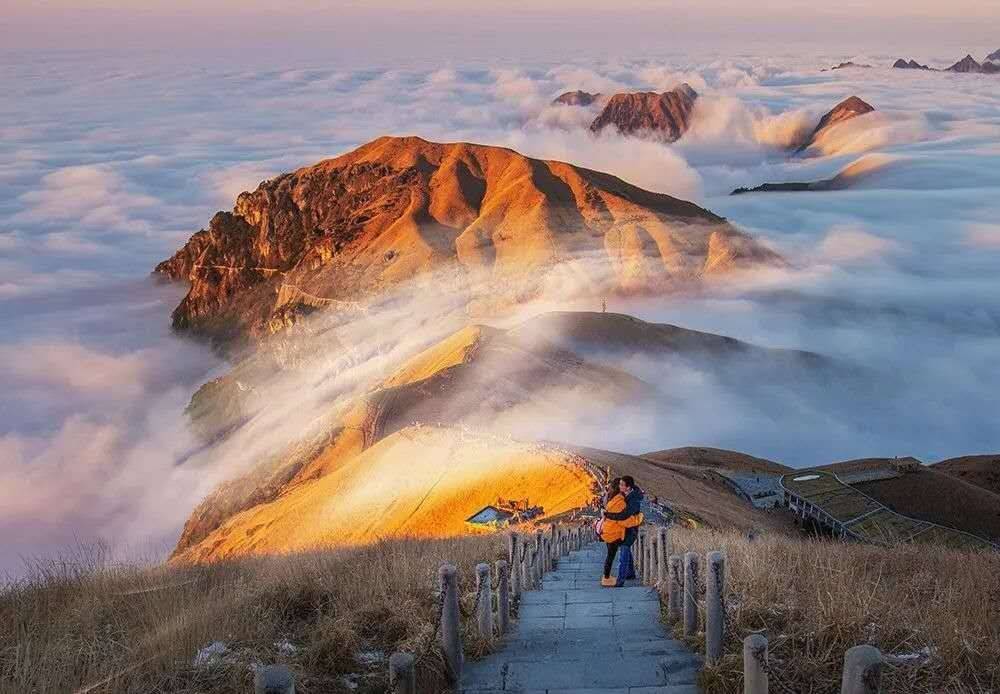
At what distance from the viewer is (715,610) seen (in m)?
6.32

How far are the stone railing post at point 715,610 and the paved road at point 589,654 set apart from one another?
0.25m

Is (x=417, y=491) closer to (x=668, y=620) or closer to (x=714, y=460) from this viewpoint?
(x=668, y=620)

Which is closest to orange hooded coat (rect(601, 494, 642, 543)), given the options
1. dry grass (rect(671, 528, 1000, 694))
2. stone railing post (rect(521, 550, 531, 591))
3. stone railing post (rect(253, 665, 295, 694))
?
stone railing post (rect(521, 550, 531, 591))

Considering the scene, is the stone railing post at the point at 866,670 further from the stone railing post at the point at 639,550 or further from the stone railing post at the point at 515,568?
the stone railing post at the point at 639,550

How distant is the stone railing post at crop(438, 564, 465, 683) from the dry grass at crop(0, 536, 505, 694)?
0.13 m

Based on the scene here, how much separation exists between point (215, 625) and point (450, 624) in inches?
66.6

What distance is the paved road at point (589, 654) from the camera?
6.40 metres

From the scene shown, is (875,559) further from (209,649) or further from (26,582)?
(26,582)

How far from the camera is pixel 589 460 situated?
37.2 m

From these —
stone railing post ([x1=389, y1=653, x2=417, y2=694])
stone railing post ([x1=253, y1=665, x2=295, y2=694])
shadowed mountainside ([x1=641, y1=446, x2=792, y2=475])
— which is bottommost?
shadowed mountainside ([x1=641, y1=446, x2=792, y2=475])

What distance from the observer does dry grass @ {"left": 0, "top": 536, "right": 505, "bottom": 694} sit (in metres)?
5.85

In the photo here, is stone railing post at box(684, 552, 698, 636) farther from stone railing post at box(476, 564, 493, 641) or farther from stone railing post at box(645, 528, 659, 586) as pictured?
stone railing post at box(645, 528, 659, 586)

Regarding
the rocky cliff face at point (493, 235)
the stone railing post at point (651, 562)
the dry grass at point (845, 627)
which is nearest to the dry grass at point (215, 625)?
the dry grass at point (845, 627)

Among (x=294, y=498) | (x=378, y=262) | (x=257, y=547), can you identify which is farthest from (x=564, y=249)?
(x=257, y=547)
